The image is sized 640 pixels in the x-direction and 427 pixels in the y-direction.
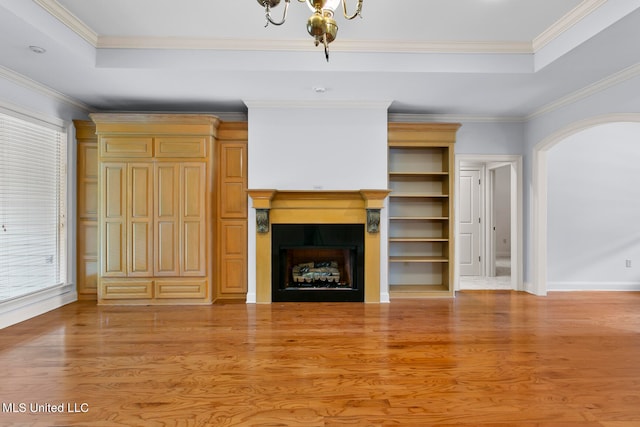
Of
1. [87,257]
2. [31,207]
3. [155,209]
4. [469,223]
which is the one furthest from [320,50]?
[469,223]

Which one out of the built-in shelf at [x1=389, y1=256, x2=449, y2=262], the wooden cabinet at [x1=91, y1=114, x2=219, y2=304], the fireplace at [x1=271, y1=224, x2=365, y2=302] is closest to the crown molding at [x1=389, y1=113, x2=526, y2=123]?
the fireplace at [x1=271, y1=224, x2=365, y2=302]

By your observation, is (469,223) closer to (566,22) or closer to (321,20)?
(566,22)

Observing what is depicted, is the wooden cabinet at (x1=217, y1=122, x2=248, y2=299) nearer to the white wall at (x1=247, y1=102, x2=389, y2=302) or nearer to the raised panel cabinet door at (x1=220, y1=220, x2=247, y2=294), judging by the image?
the raised panel cabinet door at (x1=220, y1=220, x2=247, y2=294)

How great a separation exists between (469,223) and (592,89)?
2.92 metres

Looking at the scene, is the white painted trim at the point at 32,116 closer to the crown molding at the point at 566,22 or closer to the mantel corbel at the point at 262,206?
the mantel corbel at the point at 262,206

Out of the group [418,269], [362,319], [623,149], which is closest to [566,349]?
[362,319]

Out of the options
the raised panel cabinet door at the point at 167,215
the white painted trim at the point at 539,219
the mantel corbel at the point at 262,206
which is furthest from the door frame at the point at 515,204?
the raised panel cabinet door at the point at 167,215

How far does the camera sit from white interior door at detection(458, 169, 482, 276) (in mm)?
6238

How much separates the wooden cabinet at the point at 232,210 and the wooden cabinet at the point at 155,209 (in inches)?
10.1

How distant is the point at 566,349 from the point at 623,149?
377 centimetres

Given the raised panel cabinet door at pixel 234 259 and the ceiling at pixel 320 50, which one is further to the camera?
the raised panel cabinet door at pixel 234 259

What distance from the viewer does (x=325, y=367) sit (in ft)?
8.37

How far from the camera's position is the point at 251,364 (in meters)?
2.61

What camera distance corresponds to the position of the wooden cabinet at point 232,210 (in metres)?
4.56
